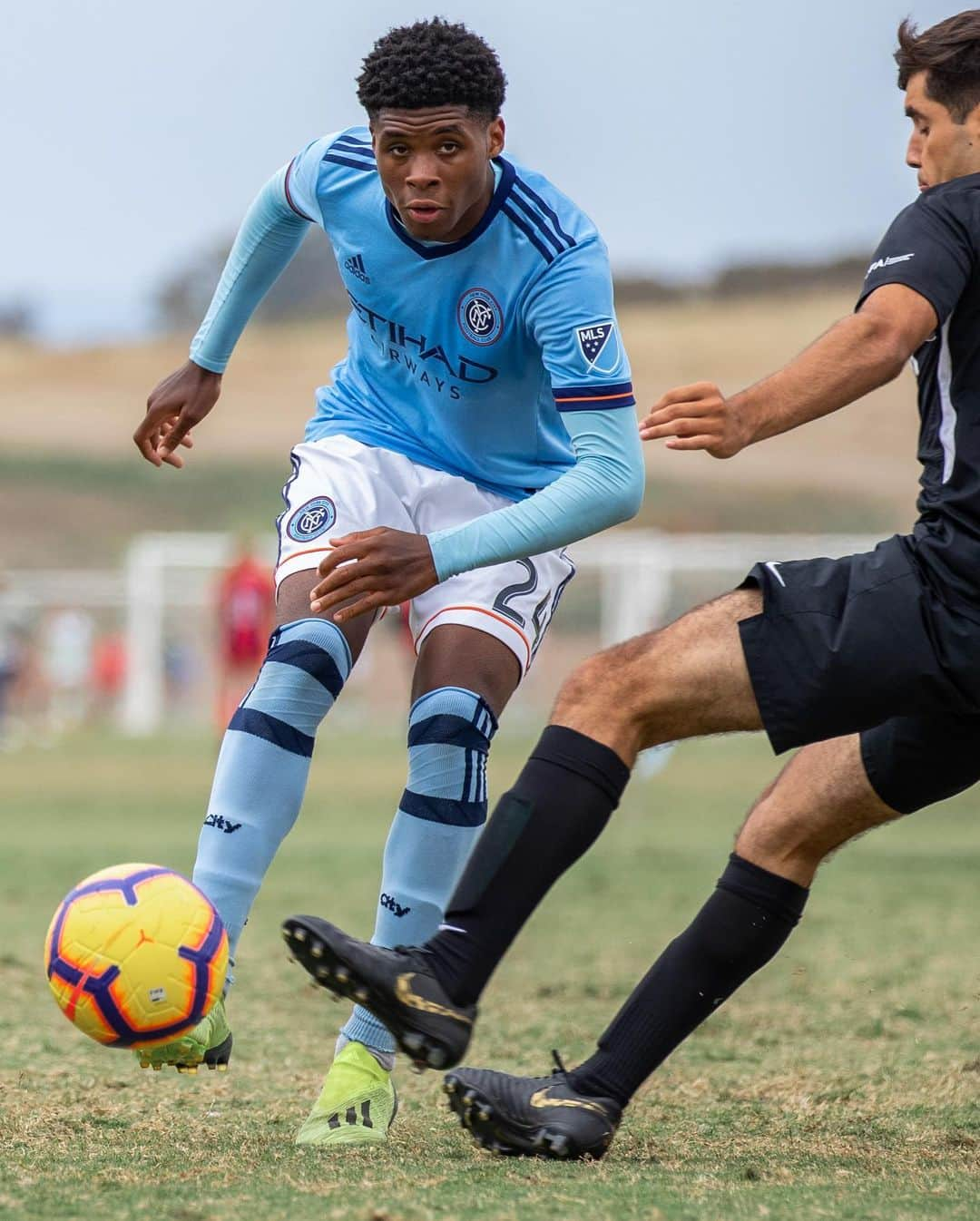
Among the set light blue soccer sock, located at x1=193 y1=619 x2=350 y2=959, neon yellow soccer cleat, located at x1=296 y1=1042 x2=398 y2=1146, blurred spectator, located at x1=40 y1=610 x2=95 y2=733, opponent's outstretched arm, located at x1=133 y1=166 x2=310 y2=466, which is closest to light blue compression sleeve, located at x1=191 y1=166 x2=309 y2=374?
opponent's outstretched arm, located at x1=133 y1=166 x2=310 y2=466

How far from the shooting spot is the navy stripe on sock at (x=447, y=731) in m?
4.31

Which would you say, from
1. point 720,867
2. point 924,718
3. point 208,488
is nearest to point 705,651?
point 924,718

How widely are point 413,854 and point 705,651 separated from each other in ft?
3.63

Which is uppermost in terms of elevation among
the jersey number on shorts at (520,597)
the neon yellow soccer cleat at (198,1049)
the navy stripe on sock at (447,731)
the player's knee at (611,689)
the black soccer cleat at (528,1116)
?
the jersey number on shorts at (520,597)

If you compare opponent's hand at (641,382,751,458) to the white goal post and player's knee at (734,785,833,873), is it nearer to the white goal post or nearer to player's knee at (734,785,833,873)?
player's knee at (734,785,833,873)

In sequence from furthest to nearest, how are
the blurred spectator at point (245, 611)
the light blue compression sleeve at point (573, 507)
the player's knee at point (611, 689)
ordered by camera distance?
the blurred spectator at point (245, 611)
the light blue compression sleeve at point (573, 507)
the player's knee at point (611, 689)

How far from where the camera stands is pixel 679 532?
44.2 metres

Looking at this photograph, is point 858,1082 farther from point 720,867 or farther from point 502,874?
point 720,867

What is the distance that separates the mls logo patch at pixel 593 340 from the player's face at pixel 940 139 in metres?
0.78

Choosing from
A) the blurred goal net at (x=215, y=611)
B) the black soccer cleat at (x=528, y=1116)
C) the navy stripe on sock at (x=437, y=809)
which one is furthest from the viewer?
the blurred goal net at (x=215, y=611)

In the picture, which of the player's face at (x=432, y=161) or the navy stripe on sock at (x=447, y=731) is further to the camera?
the navy stripe on sock at (x=447, y=731)

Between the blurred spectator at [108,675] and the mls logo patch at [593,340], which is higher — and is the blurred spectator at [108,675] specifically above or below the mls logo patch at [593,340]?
below

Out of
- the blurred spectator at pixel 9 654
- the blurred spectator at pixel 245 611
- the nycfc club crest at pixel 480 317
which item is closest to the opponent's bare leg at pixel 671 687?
the nycfc club crest at pixel 480 317

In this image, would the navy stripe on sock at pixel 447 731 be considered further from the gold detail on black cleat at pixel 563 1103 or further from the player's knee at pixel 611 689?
the gold detail on black cleat at pixel 563 1103
